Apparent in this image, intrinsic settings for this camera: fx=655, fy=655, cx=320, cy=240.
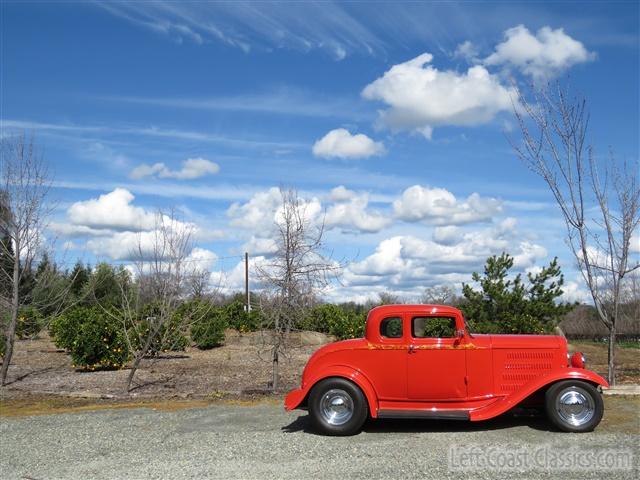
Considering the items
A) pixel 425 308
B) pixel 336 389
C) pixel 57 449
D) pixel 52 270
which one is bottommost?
pixel 57 449

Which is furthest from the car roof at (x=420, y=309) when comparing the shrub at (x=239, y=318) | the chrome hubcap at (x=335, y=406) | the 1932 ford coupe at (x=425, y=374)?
the shrub at (x=239, y=318)

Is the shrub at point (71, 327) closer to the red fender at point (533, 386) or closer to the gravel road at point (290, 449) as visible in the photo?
the gravel road at point (290, 449)

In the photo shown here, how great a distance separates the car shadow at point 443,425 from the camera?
8.41 metres

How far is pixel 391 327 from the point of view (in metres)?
8.60

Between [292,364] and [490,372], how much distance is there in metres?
9.44

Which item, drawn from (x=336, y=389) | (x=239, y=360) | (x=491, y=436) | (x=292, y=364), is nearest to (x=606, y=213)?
(x=491, y=436)

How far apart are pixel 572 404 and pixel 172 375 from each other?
10166mm

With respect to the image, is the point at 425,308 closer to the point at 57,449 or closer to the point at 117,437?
the point at 117,437

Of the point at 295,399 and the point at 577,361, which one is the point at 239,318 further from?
the point at 577,361

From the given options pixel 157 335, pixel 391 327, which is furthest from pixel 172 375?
pixel 391 327

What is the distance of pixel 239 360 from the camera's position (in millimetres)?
18891

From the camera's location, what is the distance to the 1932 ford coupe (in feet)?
27.1

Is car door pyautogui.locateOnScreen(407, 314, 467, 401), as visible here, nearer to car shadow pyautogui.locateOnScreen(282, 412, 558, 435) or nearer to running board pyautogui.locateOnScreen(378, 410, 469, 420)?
running board pyautogui.locateOnScreen(378, 410, 469, 420)

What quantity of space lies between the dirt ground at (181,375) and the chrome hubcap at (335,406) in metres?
3.82
